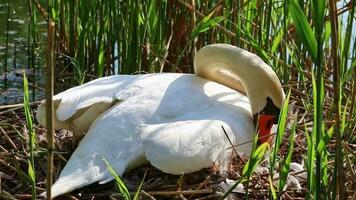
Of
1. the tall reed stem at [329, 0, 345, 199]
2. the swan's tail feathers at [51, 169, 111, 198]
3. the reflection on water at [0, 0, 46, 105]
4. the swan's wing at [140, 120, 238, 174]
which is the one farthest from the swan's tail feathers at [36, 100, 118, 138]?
the tall reed stem at [329, 0, 345, 199]

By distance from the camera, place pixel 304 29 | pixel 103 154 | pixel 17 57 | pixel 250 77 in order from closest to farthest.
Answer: pixel 304 29, pixel 103 154, pixel 250 77, pixel 17 57

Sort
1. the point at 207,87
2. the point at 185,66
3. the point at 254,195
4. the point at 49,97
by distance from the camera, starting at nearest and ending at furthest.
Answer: the point at 49,97 < the point at 254,195 < the point at 207,87 < the point at 185,66

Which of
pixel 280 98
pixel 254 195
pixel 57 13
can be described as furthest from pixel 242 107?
pixel 57 13

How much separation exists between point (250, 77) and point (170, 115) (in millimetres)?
529

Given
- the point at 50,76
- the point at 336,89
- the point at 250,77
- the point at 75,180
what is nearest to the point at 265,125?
the point at 250,77

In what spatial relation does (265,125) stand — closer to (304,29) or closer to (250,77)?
(250,77)

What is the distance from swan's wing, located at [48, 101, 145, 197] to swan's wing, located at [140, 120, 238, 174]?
0.07 meters

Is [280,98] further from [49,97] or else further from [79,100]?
[49,97]

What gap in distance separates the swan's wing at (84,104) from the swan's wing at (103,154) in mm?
204

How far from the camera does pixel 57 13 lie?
5.10 meters

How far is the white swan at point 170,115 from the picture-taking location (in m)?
3.09

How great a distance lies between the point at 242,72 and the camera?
369 cm

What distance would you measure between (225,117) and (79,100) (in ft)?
2.34

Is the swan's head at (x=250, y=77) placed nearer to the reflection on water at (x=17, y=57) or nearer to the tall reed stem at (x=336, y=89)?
the tall reed stem at (x=336, y=89)
